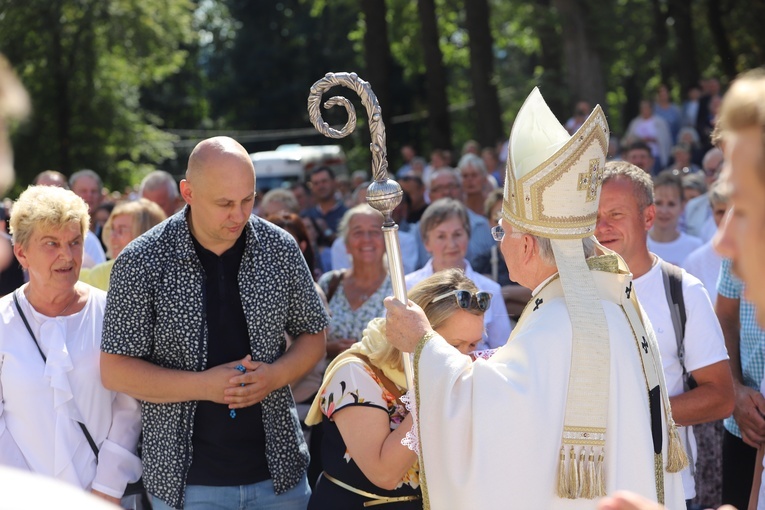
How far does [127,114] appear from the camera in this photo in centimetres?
3209

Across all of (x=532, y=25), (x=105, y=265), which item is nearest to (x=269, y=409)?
(x=105, y=265)

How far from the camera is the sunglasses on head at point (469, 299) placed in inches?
158

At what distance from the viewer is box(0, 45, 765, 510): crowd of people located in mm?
3236

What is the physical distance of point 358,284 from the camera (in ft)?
22.1

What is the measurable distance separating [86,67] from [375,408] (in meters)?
27.6

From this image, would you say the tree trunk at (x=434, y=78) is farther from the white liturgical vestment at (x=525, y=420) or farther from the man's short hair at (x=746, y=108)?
the man's short hair at (x=746, y=108)

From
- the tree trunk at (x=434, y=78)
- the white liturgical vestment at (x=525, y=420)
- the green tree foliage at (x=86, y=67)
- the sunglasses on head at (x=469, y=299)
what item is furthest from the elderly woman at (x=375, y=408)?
the green tree foliage at (x=86, y=67)

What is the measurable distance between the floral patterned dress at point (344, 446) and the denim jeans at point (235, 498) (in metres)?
0.17

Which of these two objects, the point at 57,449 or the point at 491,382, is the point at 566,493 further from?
the point at 57,449

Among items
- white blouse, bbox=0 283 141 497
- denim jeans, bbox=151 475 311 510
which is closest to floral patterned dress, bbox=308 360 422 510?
denim jeans, bbox=151 475 311 510

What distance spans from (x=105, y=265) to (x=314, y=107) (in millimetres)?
2759

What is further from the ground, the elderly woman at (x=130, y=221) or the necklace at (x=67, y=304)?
the elderly woman at (x=130, y=221)

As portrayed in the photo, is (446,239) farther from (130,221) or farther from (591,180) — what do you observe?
(591,180)

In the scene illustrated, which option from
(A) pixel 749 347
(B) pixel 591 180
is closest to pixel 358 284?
(A) pixel 749 347
